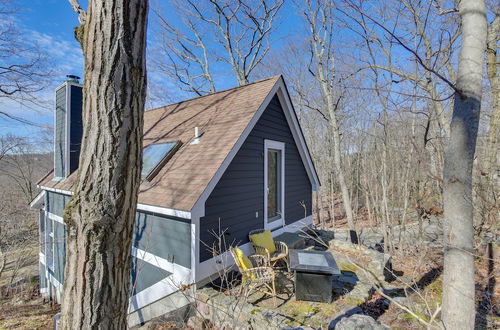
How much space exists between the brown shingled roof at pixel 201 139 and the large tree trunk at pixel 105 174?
244 cm

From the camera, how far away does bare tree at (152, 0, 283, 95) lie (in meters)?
14.1

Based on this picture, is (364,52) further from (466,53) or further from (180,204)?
(180,204)

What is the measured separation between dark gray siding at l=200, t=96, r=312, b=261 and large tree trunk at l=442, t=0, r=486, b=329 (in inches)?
140

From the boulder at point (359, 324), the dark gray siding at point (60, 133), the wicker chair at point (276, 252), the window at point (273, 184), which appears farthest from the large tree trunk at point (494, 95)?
the dark gray siding at point (60, 133)

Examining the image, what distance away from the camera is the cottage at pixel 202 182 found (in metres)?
4.53

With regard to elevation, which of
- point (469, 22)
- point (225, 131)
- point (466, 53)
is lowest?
point (225, 131)

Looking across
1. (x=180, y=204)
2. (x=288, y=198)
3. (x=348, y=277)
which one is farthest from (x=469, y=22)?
(x=288, y=198)

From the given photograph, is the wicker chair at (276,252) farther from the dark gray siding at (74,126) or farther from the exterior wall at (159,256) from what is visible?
the dark gray siding at (74,126)

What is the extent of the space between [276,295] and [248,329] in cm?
118

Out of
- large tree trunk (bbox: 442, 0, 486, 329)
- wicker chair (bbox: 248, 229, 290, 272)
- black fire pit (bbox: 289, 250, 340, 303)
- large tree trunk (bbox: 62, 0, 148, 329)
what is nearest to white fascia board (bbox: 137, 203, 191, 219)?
wicker chair (bbox: 248, 229, 290, 272)

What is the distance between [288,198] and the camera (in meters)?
7.64

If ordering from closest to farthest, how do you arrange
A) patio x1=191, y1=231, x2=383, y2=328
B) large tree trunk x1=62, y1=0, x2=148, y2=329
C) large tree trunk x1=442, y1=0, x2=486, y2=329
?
large tree trunk x1=62, y1=0, x2=148, y2=329
large tree trunk x1=442, y1=0, x2=486, y2=329
patio x1=191, y1=231, x2=383, y2=328

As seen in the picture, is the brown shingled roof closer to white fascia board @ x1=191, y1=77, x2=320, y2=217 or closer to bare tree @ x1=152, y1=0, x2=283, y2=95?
white fascia board @ x1=191, y1=77, x2=320, y2=217

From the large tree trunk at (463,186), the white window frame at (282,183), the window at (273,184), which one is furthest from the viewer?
the window at (273,184)
